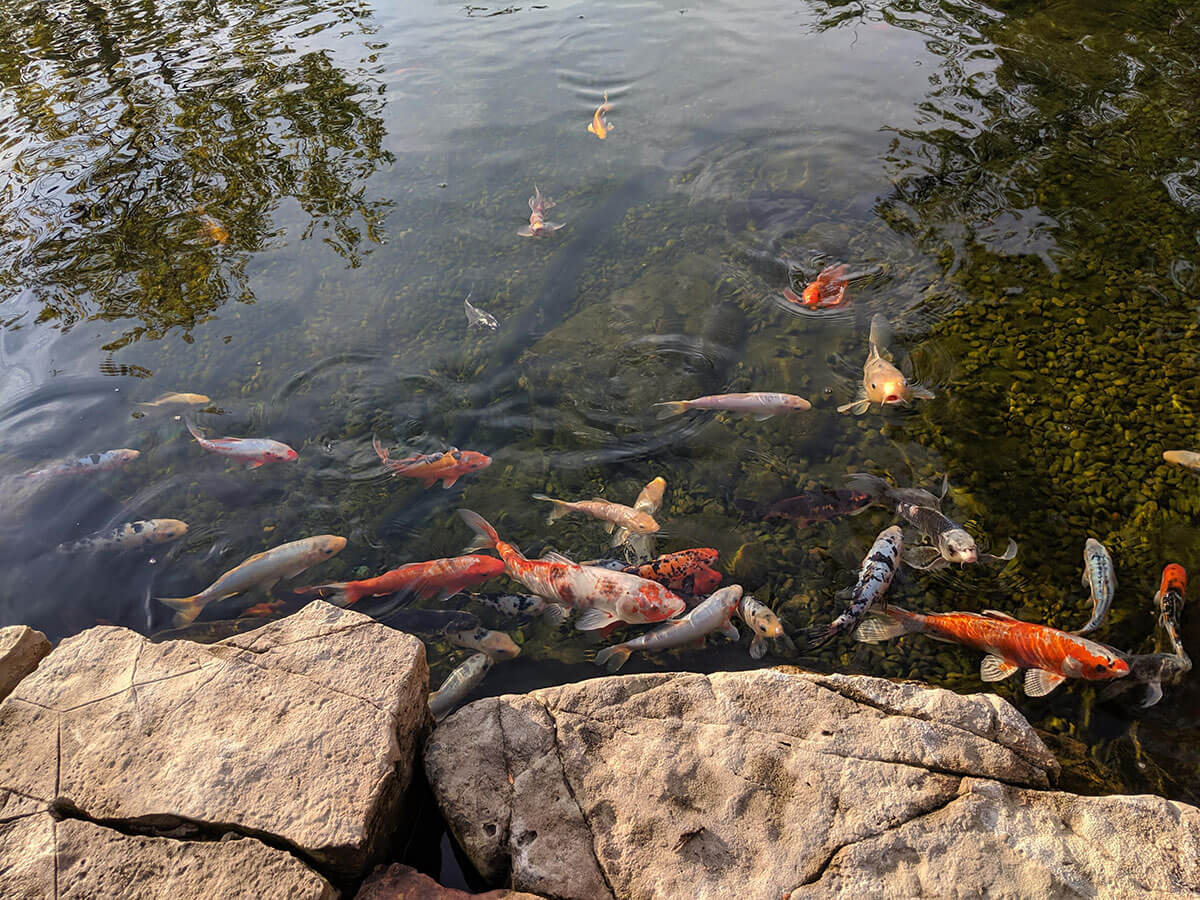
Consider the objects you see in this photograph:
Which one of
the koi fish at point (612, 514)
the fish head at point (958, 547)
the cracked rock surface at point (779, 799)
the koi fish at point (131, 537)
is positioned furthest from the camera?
the koi fish at point (131, 537)

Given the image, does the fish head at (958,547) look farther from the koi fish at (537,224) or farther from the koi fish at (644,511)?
the koi fish at (537,224)

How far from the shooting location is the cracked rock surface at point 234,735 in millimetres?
3203

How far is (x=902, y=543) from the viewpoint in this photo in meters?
4.92

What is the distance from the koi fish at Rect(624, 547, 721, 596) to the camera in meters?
4.82

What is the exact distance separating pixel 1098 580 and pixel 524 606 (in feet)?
12.1

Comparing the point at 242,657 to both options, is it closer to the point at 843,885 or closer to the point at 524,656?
the point at 524,656

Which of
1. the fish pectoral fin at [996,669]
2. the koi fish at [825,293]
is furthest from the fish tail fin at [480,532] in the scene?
the koi fish at [825,293]

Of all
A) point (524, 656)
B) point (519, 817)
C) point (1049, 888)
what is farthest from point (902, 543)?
point (519, 817)

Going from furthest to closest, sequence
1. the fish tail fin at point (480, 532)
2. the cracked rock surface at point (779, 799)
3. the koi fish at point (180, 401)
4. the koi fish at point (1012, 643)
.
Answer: the koi fish at point (180, 401) < the fish tail fin at point (480, 532) < the koi fish at point (1012, 643) < the cracked rock surface at point (779, 799)

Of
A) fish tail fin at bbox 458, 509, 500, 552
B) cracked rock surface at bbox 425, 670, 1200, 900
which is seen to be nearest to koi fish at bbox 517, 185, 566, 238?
fish tail fin at bbox 458, 509, 500, 552

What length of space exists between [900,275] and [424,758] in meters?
6.03

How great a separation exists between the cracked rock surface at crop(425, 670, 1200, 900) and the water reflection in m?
6.22

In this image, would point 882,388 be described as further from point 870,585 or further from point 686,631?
point 686,631

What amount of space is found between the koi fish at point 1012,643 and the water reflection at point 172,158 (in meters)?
6.62
